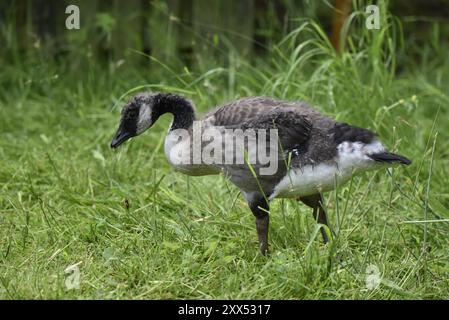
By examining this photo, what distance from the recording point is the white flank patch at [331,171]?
3533 millimetres

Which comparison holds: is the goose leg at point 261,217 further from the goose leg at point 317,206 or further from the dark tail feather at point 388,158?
the dark tail feather at point 388,158

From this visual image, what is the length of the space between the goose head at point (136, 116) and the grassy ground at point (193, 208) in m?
0.25

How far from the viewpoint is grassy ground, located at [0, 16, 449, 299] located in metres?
3.38

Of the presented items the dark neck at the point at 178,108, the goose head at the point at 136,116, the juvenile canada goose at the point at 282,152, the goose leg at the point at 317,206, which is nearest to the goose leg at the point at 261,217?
the juvenile canada goose at the point at 282,152

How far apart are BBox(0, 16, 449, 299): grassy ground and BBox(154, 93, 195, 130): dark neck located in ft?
1.01

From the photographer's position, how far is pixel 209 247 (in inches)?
145

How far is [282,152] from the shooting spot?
11.8ft

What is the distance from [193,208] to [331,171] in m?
0.96

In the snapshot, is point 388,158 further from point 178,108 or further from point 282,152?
point 178,108

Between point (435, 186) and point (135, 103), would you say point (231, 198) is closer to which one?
point (135, 103)

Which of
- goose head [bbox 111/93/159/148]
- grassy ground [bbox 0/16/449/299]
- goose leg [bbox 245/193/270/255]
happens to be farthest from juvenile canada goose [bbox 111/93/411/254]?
goose head [bbox 111/93/159/148]

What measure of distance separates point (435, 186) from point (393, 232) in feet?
2.65
